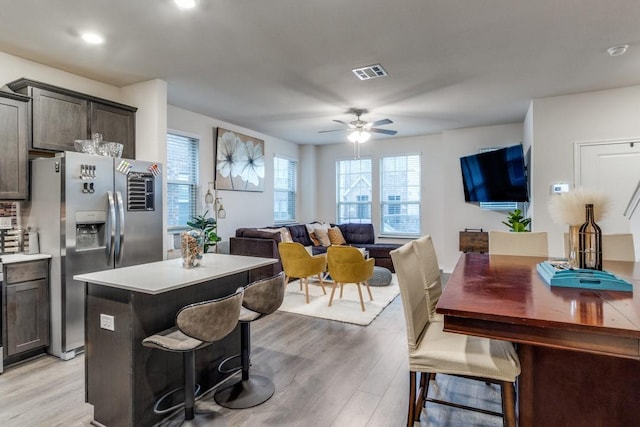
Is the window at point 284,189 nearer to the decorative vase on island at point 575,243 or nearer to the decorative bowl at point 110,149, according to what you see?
the decorative bowl at point 110,149

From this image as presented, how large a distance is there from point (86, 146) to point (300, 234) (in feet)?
13.3

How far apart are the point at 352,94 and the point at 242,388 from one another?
11.5ft

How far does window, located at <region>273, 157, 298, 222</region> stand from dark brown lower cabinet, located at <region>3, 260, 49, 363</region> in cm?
450

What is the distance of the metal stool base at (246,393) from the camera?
7.62 ft

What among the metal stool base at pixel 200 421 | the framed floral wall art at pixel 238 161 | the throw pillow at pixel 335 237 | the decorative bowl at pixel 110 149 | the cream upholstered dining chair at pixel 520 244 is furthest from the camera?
the throw pillow at pixel 335 237

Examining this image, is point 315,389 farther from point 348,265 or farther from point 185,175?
point 185,175

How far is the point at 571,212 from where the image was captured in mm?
1937

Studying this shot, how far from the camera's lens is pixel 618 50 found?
323cm

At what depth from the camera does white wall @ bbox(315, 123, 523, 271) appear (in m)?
6.44

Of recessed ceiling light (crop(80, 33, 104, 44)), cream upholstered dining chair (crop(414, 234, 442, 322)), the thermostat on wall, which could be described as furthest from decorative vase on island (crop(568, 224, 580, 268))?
recessed ceiling light (crop(80, 33, 104, 44))

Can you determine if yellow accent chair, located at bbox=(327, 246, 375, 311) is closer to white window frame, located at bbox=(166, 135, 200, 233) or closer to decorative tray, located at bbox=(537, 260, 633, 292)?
white window frame, located at bbox=(166, 135, 200, 233)

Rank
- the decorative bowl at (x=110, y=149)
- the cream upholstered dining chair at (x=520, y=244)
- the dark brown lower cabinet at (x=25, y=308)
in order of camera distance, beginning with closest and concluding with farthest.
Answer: the dark brown lower cabinet at (x=25, y=308) → the cream upholstered dining chair at (x=520, y=244) → the decorative bowl at (x=110, y=149)

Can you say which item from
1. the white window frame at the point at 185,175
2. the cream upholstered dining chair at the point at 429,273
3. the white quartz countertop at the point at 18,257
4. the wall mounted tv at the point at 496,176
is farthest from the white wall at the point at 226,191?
the cream upholstered dining chair at the point at 429,273

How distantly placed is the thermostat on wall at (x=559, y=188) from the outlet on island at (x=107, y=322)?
512cm
